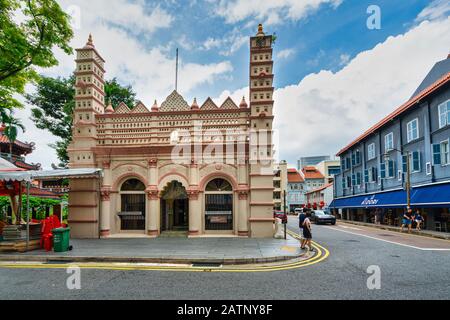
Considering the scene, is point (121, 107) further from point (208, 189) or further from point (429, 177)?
point (429, 177)

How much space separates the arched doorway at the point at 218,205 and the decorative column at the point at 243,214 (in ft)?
2.11

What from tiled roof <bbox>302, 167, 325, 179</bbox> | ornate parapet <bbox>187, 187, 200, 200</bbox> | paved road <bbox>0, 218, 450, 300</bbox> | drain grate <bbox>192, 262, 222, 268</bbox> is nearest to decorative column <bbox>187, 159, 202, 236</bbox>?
ornate parapet <bbox>187, 187, 200, 200</bbox>

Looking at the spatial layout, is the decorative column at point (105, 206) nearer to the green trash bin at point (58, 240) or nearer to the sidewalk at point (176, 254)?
the sidewalk at point (176, 254)

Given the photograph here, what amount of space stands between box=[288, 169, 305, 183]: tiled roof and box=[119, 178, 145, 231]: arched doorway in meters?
59.8

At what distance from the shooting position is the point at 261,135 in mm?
Answer: 15750

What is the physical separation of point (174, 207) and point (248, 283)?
1142cm

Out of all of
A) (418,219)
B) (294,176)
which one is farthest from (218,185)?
(294,176)

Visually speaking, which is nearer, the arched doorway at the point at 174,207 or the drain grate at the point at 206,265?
the drain grate at the point at 206,265

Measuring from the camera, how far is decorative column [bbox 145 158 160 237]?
1581 cm

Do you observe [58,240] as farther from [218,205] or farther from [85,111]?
[85,111]

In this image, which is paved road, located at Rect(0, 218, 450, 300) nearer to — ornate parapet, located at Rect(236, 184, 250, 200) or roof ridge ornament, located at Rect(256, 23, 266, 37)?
ornate parapet, located at Rect(236, 184, 250, 200)

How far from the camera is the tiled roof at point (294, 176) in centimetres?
7212

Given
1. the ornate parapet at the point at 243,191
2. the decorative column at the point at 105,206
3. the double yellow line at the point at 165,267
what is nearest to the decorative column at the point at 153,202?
the decorative column at the point at 105,206

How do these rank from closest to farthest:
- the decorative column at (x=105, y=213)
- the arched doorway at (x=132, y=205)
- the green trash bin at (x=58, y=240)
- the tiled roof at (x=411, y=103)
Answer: the green trash bin at (x=58, y=240) → the decorative column at (x=105, y=213) → the arched doorway at (x=132, y=205) → the tiled roof at (x=411, y=103)
